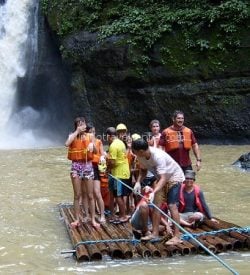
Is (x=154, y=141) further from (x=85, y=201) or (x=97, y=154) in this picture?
(x=85, y=201)

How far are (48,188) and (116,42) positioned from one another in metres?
12.5

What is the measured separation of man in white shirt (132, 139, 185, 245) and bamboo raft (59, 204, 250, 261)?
0.59ft

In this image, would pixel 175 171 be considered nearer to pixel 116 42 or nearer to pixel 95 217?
pixel 95 217

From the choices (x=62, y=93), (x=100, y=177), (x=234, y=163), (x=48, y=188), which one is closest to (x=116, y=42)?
(x=62, y=93)

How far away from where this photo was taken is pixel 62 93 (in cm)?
2836

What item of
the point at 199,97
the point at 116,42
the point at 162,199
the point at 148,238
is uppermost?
the point at 116,42

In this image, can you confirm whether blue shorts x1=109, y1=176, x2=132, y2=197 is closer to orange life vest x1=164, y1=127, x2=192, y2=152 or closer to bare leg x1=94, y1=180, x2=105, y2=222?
bare leg x1=94, y1=180, x2=105, y2=222

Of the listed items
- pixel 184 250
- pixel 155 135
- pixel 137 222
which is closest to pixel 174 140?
pixel 155 135

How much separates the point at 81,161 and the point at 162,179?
5.88ft

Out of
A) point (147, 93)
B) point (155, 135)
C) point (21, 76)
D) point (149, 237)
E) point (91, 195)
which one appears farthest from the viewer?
point (21, 76)

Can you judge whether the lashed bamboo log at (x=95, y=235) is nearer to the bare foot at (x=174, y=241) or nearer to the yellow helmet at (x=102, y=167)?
the bare foot at (x=174, y=241)

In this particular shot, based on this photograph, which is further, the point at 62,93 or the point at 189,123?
the point at 62,93

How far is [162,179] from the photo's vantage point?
6.75 m

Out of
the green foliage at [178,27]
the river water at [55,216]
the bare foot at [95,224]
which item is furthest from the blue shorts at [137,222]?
the green foliage at [178,27]
